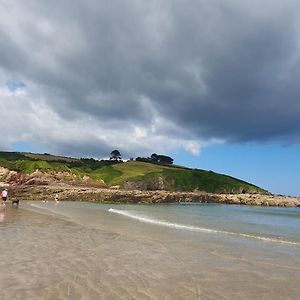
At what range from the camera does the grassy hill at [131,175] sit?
13375 cm

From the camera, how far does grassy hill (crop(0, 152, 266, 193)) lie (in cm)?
13375

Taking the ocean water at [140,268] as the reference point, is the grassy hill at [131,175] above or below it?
above

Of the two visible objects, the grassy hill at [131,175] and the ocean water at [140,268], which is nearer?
the ocean water at [140,268]

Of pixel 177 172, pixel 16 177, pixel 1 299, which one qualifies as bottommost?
pixel 1 299

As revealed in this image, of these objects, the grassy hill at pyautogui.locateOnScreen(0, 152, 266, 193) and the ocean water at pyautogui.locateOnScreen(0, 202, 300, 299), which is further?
the grassy hill at pyautogui.locateOnScreen(0, 152, 266, 193)

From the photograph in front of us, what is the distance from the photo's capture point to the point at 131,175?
537 ft

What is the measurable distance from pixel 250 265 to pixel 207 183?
168m

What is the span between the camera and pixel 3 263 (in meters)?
12.4

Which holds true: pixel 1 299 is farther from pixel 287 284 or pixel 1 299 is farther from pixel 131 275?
pixel 287 284

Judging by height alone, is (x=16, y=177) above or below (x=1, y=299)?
above

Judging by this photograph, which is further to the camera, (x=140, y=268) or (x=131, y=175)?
(x=131, y=175)

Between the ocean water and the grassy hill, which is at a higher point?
the grassy hill

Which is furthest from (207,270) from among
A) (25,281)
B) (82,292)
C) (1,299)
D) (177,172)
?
(177,172)

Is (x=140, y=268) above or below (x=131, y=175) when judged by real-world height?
below
